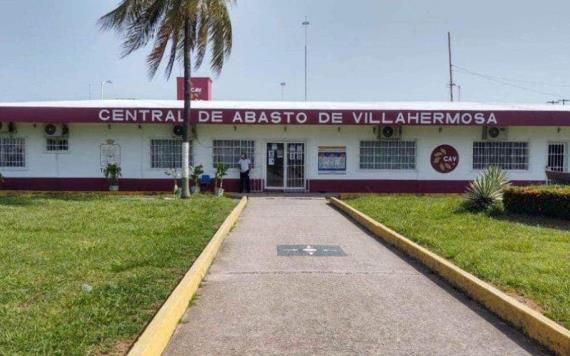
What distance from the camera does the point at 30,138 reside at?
22438 millimetres

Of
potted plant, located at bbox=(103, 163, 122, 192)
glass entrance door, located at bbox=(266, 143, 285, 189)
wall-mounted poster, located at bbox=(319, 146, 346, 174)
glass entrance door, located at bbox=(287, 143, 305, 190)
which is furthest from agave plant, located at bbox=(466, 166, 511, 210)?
potted plant, located at bbox=(103, 163, 122, 192)

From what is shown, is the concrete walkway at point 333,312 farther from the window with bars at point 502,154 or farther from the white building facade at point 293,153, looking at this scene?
the window with bars at point 502,154

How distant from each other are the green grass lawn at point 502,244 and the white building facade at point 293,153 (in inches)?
280

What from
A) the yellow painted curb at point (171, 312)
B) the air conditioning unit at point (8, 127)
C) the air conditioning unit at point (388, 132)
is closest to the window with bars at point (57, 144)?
the air conditioning unit at point (8, 127)

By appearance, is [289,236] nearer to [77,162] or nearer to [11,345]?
[11,345]

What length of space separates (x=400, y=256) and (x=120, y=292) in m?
4.87

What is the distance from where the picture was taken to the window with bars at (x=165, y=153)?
22.7 m

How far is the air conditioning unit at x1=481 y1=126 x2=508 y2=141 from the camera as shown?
22594 millimetres

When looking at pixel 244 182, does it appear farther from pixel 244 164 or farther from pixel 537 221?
pixel 537 221

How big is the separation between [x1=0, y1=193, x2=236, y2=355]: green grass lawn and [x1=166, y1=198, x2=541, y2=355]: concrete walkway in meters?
0.49

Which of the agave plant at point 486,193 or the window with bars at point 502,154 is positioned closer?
the agave plant at point 486,193

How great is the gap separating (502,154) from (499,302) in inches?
716

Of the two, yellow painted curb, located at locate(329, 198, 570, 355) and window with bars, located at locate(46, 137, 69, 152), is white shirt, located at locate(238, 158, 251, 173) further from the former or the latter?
yellow painted curb, located at locate(329, 198, 570, 355)

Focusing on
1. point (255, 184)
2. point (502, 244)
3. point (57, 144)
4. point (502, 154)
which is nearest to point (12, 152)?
point (57, 144)
